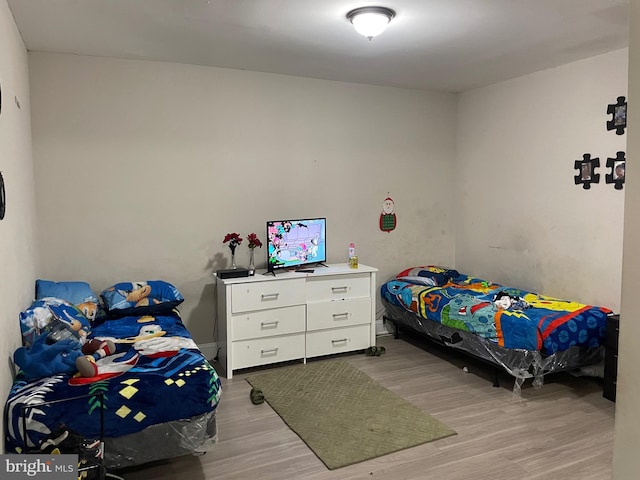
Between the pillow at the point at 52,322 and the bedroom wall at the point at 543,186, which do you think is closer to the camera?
the pillow at the point at 52,322

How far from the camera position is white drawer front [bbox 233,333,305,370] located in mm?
3953

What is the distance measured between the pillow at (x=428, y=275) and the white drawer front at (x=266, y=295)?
1.22 metres

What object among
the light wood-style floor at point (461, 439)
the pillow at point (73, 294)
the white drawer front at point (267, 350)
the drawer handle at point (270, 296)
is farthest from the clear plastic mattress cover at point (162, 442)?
the drawer handle at point (270, 296)

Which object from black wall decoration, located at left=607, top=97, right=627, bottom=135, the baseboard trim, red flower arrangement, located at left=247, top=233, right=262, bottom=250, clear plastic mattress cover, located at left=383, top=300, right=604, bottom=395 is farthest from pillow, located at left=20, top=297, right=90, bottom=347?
black wall decoration, located at left=607, top=97, right=627, bottom=135

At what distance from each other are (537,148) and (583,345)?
1773mm

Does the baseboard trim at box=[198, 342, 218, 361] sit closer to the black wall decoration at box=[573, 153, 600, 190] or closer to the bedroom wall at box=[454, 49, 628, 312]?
the bedroom wall at box=[454, 49, 628, 312]

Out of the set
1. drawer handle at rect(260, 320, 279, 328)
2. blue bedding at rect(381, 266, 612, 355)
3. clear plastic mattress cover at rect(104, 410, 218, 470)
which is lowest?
clear plastic mattress cover at rect(104, 410, 218, 470)

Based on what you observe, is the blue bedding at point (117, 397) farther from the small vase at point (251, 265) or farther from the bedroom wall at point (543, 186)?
the bedroom wall at point (543, 186)

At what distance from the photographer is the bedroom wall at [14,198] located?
230 centimetres

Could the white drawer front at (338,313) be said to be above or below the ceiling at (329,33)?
below

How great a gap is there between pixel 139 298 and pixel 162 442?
1.52 metres

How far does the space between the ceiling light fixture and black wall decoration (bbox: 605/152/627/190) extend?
207 cm

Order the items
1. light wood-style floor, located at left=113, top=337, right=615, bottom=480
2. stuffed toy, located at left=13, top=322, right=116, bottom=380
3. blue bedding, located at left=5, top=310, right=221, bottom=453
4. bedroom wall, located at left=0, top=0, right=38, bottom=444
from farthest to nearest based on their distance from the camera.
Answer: light wood-style floor, located at left=113, top=337, right=615, bottom=480 → stuffed toy, located at left=13, top=322, right=116, bottom=380 → bedroom wall, located at left=0, top=0, right=38, bottom=444 → blue bedding, located at left=5, top=310, right=221, bottom=453

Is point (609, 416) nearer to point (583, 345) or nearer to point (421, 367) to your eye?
point (583, 345)
